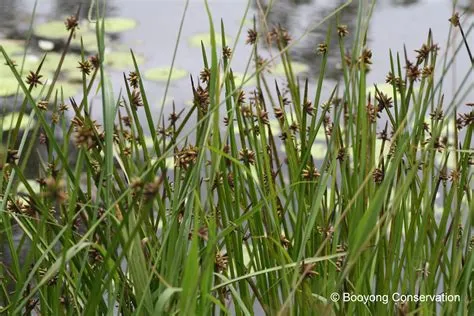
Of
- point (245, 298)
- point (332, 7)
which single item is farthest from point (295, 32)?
point (245, 298)

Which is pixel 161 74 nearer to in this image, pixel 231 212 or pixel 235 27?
pixel 235 27

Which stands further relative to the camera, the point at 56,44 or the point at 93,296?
the point at 56,44

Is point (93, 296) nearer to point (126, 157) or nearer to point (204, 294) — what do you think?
point (204, 294)

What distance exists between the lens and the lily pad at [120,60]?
9.11 ft

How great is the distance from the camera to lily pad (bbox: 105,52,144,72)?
9.11 feet

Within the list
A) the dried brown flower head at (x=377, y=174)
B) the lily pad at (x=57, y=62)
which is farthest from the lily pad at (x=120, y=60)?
the dried brown flower head at (x=377, y=174)

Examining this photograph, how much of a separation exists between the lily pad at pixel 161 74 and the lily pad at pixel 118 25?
45 cm

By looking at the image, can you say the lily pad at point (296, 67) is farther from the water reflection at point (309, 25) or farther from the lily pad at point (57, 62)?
the lily pad at point (57, 62)

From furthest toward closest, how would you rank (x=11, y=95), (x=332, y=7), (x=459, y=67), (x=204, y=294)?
(x=332, y=7) → (x=459, y=67) → (x=11, y=95) → (x=204, y=294)

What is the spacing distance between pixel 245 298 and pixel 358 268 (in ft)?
0.56

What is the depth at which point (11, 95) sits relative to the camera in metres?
2.47

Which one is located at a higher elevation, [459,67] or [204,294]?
[459,67]

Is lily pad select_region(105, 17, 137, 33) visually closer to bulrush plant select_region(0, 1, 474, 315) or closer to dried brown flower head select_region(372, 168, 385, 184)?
bulrush plant select_region(0, 1, 474, 315)

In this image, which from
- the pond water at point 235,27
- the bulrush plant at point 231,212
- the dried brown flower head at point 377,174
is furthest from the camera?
the pond water at point 235,27
